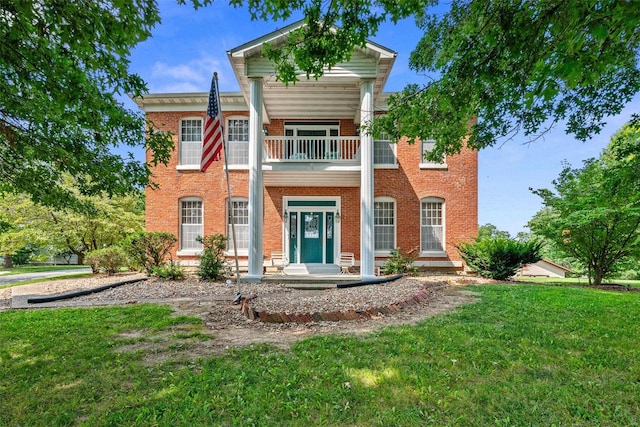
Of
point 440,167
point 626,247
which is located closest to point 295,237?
point 440,167

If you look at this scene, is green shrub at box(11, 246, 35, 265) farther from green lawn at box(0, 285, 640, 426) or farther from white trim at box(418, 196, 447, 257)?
white trim at box(418, 196, 447, 257)

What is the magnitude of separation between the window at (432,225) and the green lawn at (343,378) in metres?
8.08

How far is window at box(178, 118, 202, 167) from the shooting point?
44.8ft

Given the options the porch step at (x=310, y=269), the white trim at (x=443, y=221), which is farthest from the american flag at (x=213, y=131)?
the white trim at (x=443, y=221)

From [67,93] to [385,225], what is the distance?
1150cm

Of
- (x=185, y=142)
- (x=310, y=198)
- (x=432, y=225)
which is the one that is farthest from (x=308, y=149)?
(x=432, y=225)

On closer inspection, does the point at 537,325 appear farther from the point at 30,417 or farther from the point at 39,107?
the point at 39,107

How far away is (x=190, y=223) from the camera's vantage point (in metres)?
13.8

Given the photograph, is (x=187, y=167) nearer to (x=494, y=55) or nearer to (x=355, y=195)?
(x=355, y=195)

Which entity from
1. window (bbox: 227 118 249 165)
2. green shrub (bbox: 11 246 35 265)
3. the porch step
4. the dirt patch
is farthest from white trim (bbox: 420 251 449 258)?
green shrub (bbox: 11 246 35 265)

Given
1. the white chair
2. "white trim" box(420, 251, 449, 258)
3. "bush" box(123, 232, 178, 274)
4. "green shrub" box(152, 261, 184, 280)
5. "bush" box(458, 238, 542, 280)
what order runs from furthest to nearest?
"white trim" box(420, 251, 449, 258) → the white chair → "bush" box(123, 232, 178, 274) → "bush" box(458, 238, 542, 280) → "green shrub" box(152, 261, 184, 280)

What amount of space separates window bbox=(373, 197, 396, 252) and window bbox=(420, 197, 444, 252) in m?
1.20

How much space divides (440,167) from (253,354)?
11.8m

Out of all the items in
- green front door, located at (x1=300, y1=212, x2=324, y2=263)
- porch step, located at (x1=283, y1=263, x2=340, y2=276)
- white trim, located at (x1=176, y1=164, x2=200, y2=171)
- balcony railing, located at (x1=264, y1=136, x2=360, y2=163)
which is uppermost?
balcony railing, located at (x1=264, y1=136, x2=360, y2=163)
